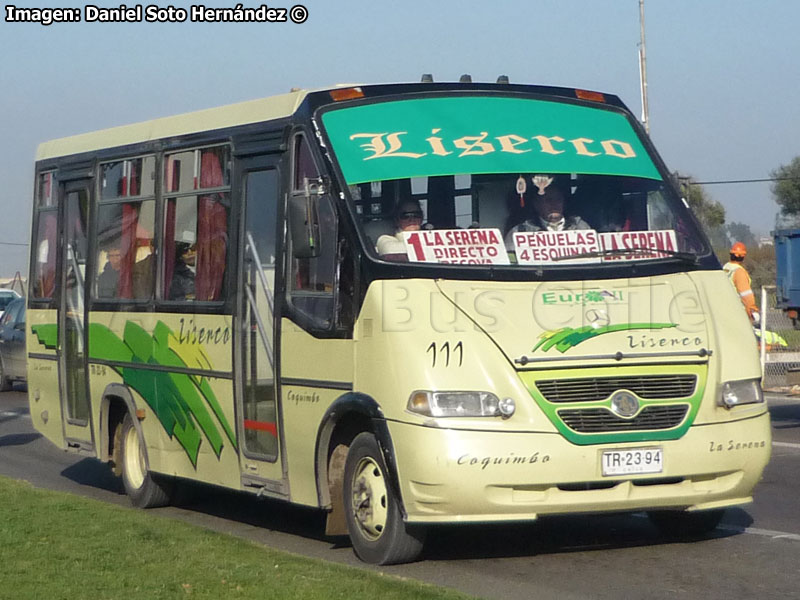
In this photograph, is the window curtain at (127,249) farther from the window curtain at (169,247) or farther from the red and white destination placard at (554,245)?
the red and white destination placard at (554,245)

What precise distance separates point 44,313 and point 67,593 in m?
6.36

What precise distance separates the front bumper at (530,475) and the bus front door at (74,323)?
5.33 meters

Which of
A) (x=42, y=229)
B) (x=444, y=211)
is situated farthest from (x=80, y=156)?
(x=444, y=211)

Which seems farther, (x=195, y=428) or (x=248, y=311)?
(x=195, y=428)

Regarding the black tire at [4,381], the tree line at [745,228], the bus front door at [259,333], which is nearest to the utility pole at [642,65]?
the tree line at [745,228]

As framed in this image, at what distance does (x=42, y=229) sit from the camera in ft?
45.3

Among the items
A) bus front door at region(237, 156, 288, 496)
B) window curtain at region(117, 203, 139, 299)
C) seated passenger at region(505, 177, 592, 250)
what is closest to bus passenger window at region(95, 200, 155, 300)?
window curtain at region(117, 203, 139, 299)

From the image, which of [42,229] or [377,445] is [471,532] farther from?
[42,229]

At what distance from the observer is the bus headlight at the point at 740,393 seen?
8.50 m

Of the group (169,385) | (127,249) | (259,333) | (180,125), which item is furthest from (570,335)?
(127,249)

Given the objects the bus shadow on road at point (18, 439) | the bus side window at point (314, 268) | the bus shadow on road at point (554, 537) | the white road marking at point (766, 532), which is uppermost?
the bus side window at point (314, 268)

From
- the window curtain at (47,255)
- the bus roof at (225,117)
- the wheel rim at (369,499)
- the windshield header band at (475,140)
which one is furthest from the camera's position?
the window curtain at (47,255)

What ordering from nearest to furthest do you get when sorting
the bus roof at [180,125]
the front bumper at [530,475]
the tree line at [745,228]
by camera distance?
the front bumper at [530,475] → the bus roof at [180,125] → the tree line at [745,228]

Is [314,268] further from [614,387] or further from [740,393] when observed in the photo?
[740,393]
